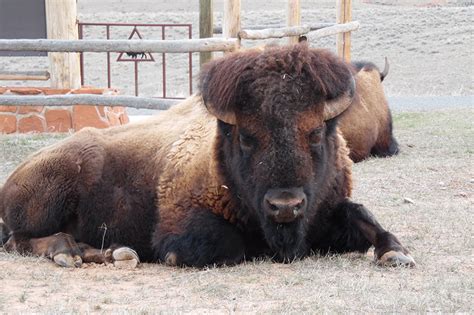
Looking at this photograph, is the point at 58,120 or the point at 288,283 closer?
the point at 288,283

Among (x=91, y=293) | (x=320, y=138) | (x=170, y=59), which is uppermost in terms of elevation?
(x=320, y=138)

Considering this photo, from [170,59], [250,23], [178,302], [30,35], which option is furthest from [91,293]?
[250,23]

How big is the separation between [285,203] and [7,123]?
30.1ft

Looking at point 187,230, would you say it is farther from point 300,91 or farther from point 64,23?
point 64,23

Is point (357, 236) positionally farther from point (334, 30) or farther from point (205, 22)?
point (334, 30)

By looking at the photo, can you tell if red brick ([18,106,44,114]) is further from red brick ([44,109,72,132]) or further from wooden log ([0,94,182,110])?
wooden log ([0,94,182,110])

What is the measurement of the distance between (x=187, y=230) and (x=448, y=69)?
1101 inches

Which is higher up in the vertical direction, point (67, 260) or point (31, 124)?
point (67, 260)

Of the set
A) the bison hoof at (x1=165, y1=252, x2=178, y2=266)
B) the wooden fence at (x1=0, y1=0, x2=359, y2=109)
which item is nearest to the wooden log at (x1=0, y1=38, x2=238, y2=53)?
the wooden fence at (x1=0, y1=0, x2=359, y2=109)

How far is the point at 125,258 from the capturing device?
6.26 metres

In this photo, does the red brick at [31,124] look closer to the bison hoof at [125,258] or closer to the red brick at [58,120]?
the red brick at [58,120]

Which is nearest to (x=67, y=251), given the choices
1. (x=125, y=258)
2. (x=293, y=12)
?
(x=125, y=258)

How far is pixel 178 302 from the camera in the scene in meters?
4.80

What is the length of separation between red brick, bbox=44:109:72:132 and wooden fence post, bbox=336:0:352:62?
20.4 ft
